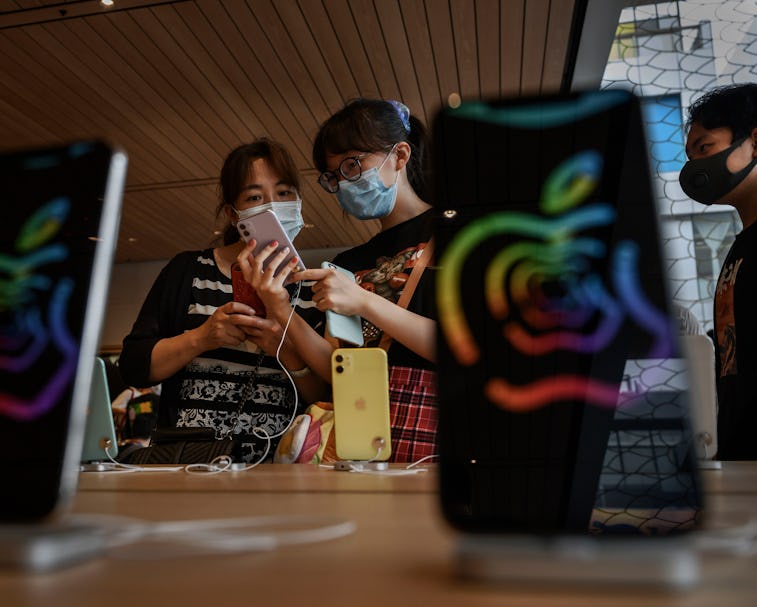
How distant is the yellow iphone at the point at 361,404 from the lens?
0.96 m

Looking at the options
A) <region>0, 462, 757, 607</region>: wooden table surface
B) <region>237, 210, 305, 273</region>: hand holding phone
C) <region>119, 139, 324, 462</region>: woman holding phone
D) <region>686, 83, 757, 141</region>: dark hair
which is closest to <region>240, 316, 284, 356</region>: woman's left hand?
<region>119, 139, 324, 462</region>: woman holding phone

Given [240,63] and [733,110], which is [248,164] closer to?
[733,110]

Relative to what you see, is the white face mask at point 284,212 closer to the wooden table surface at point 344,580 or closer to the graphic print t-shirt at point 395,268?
the graphic print t-shirt at point 395,268

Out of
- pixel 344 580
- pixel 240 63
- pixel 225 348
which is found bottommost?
pixel 344 580

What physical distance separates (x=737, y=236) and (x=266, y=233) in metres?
1.12

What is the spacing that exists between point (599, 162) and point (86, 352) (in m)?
0.29

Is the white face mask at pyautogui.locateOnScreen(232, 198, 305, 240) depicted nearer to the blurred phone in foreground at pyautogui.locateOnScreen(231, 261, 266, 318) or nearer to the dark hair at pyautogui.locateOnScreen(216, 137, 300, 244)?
the dark hair at pyautogui.locateOnScreen(216, 137, 300, 244)

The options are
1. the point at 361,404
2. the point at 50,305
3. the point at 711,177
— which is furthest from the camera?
the point at 711,177

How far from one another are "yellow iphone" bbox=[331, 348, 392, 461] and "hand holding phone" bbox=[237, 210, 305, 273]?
1.09 ft

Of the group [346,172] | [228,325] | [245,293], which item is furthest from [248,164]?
[228,325]

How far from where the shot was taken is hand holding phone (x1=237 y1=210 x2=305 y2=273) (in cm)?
124

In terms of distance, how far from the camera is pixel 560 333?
32cm

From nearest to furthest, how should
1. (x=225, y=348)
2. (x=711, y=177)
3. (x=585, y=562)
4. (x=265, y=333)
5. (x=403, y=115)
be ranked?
(x=585, y=562) < (x=265, y=333) < (x=225, y=348) < (x=403, y=115) < (x=711, y=177)

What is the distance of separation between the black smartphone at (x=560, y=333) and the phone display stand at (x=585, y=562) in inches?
2.0
